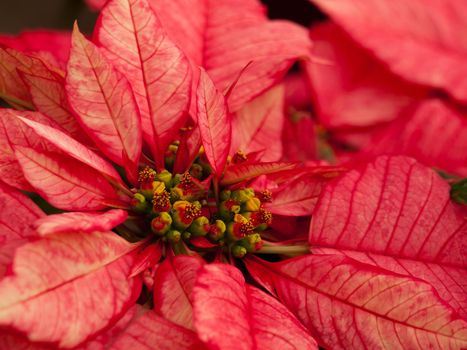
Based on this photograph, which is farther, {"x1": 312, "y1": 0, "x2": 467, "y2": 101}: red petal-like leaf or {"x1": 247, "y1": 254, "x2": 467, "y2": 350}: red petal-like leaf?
{"x1": 312, "y1": 0, "x2": 467, "y2": 101}: red petal-like leaf

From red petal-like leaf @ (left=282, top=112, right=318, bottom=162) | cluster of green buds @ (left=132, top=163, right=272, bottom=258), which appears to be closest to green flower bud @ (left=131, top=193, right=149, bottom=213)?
cluster of green buds @ (left=132, top=163, right=272, bottom=258)

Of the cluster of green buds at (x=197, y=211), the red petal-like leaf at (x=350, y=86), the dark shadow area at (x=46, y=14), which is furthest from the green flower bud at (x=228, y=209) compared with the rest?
the dark shadow area at (x=46, y=14)

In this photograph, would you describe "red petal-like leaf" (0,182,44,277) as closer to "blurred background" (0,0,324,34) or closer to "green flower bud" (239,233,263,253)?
"green flower bud" (239,233,263,253)

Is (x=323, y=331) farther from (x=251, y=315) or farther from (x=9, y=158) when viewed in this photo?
(x=9, y=158)

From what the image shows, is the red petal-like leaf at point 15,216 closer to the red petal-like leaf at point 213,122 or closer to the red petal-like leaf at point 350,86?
the red petal-like leaf at point 213,122

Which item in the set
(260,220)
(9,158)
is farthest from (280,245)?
(9,158)

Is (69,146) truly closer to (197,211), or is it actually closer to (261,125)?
(197,211)
